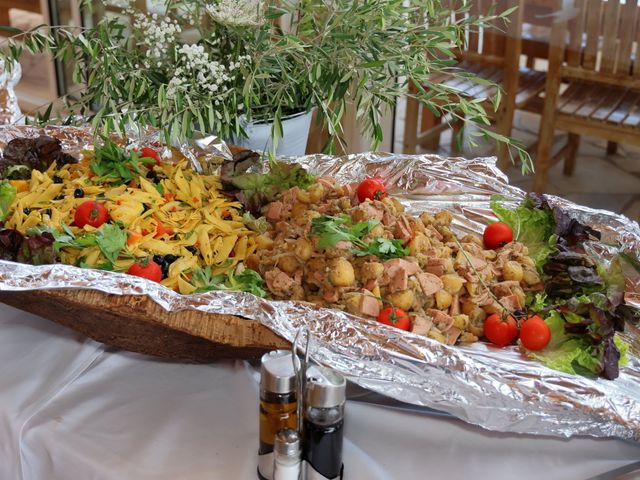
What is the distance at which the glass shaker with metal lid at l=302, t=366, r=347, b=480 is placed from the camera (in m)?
0.92

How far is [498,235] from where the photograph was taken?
1.44m

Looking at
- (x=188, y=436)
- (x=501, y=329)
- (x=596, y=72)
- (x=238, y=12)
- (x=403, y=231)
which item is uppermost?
(x=238, y=12)

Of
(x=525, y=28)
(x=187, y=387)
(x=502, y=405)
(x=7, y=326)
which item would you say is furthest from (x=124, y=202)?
(x=525, y=28)

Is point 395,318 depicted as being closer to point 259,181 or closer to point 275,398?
point 275,398

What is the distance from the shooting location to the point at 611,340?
1.11 metres

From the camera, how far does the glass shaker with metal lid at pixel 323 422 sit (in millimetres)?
918

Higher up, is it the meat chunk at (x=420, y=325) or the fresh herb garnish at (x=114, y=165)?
the fresh herb garnish at (x=114, y=165)

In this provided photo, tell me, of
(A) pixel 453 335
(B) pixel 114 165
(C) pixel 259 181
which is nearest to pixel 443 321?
(A) pixel 453 335

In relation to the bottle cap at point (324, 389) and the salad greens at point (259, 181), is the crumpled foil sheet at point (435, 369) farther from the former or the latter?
the salad greens at point (259, 181)

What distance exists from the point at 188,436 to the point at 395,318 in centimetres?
35

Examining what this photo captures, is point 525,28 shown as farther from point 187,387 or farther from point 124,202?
point 187,387

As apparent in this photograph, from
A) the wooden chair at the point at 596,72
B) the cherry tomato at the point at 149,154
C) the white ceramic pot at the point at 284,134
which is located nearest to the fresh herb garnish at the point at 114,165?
the cherry tomato at the point at 149,154

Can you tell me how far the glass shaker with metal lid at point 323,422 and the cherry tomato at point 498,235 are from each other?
605 mm

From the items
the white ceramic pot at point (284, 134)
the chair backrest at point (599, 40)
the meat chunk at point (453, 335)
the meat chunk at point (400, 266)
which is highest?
the chair backrest at point (599, 40)
